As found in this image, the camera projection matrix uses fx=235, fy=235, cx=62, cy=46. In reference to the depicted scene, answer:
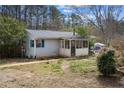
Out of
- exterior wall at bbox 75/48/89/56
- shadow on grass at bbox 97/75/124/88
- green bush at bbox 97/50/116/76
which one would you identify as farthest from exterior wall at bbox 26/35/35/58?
shadow on grass at bbox 97/75/124/88

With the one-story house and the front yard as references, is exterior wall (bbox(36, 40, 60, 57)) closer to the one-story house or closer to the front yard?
the one-story house

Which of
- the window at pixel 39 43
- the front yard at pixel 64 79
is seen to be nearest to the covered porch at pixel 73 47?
the window at pixel 39 43

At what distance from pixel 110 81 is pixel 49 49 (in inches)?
324

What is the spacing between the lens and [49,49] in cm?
1561

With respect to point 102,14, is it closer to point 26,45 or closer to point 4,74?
point 26,45

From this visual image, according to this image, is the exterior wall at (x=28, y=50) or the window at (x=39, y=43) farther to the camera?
the window at (x=39, y=43)

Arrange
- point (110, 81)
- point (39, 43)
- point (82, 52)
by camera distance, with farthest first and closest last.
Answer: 1. point (82, 52)
2. point (39, 43)
3. point (110, 81)

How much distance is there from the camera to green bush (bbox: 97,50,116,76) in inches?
324

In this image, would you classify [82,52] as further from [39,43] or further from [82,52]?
[39,43]

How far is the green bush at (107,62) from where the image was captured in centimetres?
823

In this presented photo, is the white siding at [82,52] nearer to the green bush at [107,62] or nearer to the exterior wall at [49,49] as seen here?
the exterior wall at [49,49]

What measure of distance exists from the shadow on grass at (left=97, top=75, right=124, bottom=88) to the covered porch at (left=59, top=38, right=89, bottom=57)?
284 inches

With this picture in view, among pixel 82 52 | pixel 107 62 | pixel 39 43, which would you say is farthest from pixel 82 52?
pixel 107 62
